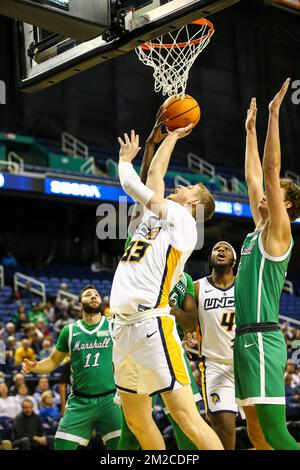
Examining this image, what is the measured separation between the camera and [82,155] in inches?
936

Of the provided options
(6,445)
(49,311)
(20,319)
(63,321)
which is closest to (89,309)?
(6,445)

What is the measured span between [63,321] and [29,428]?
616 centimetres

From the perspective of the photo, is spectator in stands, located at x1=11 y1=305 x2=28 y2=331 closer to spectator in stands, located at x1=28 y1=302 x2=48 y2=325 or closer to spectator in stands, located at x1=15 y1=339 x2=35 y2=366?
spectator in stands, located at x1=28 y1=302 x2=48 y2=325

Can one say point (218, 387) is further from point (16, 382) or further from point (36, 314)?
point (36, 314)

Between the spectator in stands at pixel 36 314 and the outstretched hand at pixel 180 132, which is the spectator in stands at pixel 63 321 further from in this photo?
the outstretched hand at pixel 180 132

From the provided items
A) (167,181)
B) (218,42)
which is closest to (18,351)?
(167,181)

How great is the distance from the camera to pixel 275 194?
499 centimetres

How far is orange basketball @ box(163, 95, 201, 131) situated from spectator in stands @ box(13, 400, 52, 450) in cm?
608

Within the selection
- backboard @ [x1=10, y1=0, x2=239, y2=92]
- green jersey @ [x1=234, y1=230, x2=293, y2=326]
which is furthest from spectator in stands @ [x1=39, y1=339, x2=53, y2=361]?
green jersey @ [x1=234, y1=230, x2=293, y2=326]

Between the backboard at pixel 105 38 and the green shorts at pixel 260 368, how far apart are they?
2.15 meters

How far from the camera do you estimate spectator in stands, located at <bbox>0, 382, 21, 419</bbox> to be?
1138cm

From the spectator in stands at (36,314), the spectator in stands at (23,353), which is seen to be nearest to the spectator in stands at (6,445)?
the spectator in stands at (23,353)

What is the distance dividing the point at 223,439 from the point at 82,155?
17846mm

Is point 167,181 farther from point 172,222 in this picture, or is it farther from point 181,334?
point 172,222
